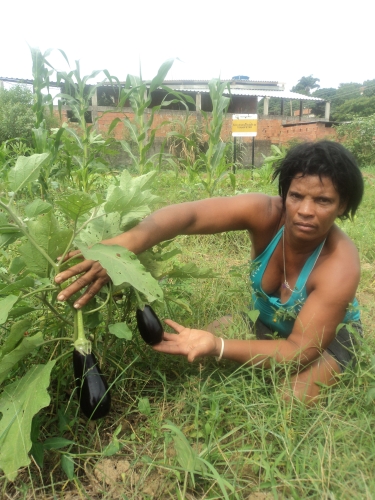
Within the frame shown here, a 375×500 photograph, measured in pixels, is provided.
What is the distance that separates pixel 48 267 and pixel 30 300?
0.82m

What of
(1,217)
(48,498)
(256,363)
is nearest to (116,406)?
(48,498)

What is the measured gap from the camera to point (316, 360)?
159cm

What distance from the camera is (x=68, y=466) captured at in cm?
119

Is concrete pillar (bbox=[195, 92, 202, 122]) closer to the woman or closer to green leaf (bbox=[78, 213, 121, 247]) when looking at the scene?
the woman

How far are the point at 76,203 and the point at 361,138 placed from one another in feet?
44.4

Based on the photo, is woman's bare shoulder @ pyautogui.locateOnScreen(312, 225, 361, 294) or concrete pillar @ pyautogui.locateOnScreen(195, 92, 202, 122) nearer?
woman's bare shoulder @ pyautogui.locateOnScreen(312, 225, 361, 294)

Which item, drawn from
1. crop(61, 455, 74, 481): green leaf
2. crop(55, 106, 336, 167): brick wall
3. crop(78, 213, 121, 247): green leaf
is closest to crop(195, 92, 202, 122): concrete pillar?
crop(55, 106, 336, 167): brick wall

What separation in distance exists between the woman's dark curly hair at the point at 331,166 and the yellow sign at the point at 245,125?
4.63m

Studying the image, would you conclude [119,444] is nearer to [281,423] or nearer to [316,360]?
[281,423]

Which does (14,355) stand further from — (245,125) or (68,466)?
(245,125)

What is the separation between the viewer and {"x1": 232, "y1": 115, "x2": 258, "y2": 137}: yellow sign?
6188mm

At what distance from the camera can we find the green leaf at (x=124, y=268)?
107 centimetres

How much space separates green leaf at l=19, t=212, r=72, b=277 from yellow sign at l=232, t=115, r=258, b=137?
533 centimetres

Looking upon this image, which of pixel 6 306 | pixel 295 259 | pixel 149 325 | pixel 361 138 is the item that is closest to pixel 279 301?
pixel 295 259
